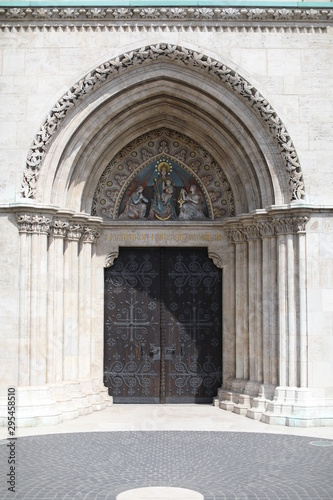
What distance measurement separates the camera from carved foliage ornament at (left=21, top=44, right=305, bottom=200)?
45.0 feet

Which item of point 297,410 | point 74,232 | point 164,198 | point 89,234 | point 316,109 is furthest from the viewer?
point 164,198

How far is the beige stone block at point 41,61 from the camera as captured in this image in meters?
13.9

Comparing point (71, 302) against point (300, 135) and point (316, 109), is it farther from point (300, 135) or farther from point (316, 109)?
point (316, 109)

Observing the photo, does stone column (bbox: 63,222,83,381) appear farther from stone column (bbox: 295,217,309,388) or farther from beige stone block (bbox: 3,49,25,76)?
stone column (bbox: 295,217,309,388)

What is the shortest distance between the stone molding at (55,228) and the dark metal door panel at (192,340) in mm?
1797

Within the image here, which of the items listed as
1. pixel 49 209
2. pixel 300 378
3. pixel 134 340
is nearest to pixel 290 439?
pixel 300 378

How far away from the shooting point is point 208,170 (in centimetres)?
1573

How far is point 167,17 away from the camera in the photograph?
46.0ft

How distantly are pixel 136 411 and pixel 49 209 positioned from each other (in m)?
4.11

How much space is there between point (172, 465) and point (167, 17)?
7.99m

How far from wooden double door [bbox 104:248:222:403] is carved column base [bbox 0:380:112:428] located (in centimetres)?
78

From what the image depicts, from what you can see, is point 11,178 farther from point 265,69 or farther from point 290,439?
point 290,439

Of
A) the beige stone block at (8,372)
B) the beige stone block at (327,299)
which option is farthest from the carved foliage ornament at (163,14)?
the beige stone block at (8,372)

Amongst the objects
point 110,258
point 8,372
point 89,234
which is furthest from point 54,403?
point 89,234
